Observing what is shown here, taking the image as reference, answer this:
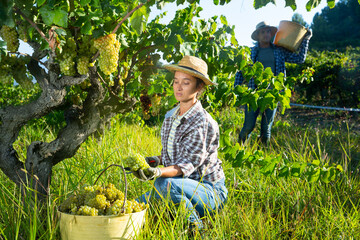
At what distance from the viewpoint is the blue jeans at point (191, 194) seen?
192 cm

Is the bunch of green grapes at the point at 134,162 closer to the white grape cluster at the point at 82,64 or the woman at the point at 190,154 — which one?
the woman at the point at 190,154

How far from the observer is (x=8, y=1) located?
3.59ft

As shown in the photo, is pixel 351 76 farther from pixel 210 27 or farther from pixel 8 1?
pixel 8 1

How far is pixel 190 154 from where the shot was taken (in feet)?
6.51

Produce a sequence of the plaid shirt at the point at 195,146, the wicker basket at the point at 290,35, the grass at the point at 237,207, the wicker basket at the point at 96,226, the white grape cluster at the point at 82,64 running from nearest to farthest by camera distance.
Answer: the wicker basket at the point at 96,226 < the grass at the point at 237,207 < the plaid shirt at the point at 195,146 < the white grape cluster at the point at 82,64 < the wicker basket at the point at 290,35

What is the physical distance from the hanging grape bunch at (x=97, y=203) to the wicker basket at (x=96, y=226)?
39 mm

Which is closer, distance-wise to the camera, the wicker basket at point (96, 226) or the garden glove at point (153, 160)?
the wicker basket at point (96, 226)

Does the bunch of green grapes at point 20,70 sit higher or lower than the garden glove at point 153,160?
higher

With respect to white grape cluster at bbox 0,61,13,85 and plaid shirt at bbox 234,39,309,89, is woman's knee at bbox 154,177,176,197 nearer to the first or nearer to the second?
white grape cluster at bbox 0,61,13,85

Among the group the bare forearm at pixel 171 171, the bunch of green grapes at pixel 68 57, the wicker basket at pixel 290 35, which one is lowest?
the bare forearm at pixel 171 171

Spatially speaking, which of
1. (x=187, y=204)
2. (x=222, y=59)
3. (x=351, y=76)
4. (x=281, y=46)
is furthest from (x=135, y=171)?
(x=351, y=76)

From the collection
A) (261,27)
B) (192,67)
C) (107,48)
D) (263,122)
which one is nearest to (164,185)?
(192,67)

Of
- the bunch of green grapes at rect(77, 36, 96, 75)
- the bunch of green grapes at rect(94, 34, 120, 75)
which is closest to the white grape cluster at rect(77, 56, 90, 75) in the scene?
the bunch of green grapes at rect(77, 36, 96, 75)

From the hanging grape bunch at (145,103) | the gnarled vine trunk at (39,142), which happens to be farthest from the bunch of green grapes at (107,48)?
the hanging grape bunch at (145,103)
